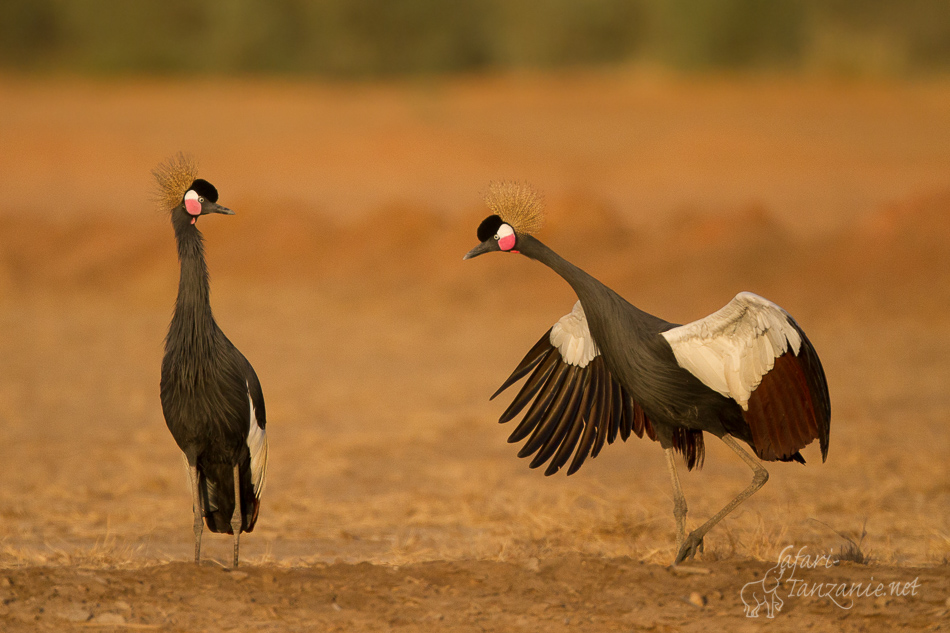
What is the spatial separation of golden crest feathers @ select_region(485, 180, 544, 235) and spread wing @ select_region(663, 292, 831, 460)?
2.44 ft

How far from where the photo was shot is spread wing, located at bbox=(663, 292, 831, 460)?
14.6ft

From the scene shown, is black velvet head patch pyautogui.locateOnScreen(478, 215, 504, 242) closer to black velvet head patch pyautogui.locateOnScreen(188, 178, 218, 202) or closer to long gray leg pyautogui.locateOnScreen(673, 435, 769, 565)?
black velvet head patch pyautogui.locateOnScreen(188, 178, 218, 202)

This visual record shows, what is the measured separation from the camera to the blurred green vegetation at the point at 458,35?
21.3 m

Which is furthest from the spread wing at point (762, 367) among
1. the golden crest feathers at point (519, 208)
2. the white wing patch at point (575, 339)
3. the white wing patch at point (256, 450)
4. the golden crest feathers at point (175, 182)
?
the golden crest feathers at point (175, 182)

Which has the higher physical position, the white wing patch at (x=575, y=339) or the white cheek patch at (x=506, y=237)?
the white cheek patch at (x=506, y=237)

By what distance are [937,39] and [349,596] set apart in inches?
781

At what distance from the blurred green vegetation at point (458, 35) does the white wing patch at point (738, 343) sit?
17.4m

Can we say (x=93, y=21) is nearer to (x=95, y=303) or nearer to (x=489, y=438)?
(x=95, y=303)

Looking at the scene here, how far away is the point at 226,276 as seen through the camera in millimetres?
17922

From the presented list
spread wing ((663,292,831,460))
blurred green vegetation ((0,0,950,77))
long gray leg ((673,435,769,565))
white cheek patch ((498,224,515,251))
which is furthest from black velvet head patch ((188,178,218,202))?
blurred green vegetation ((0,0,950,77))

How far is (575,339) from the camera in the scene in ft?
16.6

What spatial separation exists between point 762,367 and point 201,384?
232 centimetres

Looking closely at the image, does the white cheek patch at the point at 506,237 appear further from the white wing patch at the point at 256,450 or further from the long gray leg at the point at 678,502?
the white wing patch at the point at 256,450

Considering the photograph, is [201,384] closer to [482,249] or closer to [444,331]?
[482,249]
